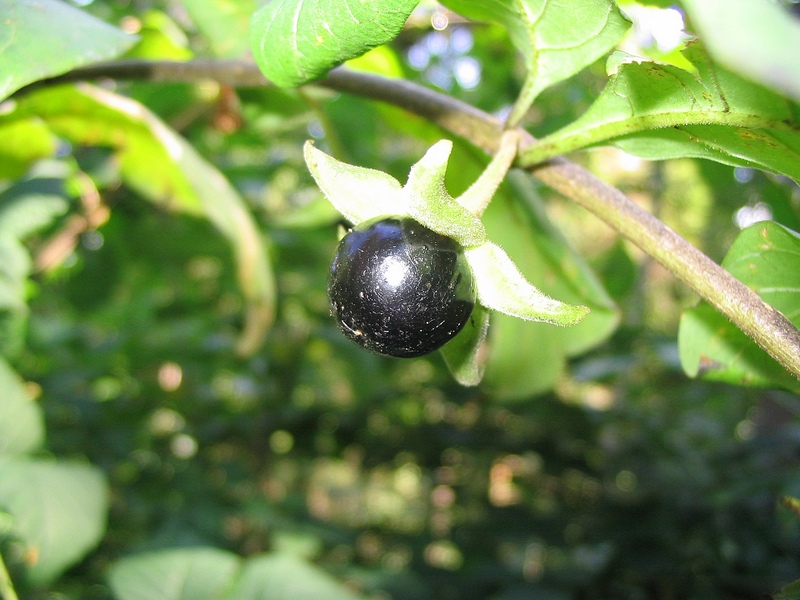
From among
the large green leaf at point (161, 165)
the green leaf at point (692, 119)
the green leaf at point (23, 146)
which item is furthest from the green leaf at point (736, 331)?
the green leaf at point (23, 146)

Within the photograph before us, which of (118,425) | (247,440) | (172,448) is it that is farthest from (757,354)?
(172,448)

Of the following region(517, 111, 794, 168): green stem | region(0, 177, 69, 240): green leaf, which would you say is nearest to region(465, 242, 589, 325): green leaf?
region(517, 111, 794, 168): green stem

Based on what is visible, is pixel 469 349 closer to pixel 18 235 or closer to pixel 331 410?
pixel 18 235

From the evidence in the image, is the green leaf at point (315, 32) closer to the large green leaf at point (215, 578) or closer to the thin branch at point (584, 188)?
the thin branch at point (584, 188)

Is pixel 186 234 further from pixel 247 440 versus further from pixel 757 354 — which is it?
pixel 757 354

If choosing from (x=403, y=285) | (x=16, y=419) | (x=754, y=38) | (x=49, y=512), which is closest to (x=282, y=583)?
(x=49, y=512)

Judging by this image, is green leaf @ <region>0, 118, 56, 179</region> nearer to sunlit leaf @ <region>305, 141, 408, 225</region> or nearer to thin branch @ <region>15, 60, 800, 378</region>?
thin branch @ <region>15, 60, 800, 378</region>

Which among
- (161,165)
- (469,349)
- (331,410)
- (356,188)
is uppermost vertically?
(356,188)
